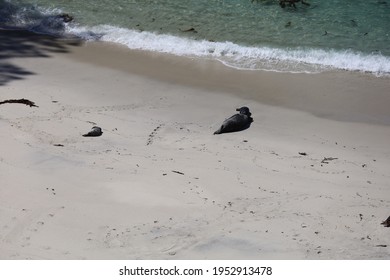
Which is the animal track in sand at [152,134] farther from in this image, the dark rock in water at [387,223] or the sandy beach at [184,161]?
the dark rock in water at [387,223]

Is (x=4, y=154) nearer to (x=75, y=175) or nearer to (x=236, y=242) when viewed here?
(x=75, y=175)

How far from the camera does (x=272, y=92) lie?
866 cm

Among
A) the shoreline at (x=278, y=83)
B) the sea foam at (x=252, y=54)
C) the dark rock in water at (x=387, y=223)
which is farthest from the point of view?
the sea foam at (x=252, y=54)

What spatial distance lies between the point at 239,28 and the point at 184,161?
15.7 feet

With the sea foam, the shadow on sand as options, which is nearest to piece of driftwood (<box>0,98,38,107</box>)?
the shadow on sand

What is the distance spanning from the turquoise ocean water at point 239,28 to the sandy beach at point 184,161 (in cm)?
51

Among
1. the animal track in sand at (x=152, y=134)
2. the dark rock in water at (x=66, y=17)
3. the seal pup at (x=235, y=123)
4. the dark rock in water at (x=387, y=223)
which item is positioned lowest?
the dark rock in water at (x=387, y=223)

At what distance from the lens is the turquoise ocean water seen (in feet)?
32.5

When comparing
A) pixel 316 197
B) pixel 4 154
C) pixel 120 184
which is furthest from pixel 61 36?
pixel 316 197

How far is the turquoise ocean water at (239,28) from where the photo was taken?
9897mm

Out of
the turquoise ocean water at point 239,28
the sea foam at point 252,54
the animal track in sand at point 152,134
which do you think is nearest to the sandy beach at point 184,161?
the animal track in sand at point 152,134

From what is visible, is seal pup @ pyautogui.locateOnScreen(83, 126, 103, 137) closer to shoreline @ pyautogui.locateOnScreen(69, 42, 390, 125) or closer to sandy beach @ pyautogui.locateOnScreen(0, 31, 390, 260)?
sandy beach @ pyautogui.locateOnScreen(0, 31, 390, 260)

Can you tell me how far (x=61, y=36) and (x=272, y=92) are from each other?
3.93 m

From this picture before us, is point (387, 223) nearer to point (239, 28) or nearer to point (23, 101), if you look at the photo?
point (23, 101)
